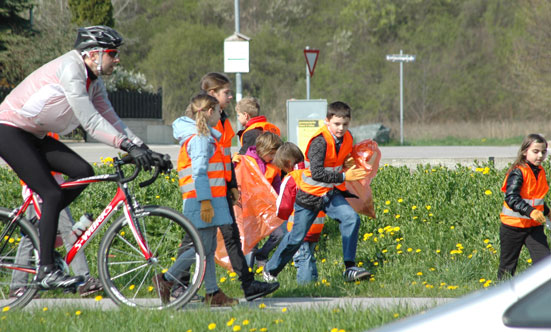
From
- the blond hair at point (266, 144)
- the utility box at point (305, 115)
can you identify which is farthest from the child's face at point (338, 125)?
the utility box at point (305, 115)

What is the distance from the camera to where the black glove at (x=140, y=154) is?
4.65 metres

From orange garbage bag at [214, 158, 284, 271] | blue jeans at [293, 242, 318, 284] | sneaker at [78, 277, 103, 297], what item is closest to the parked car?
sneaker at [78, 277, 103, 297]

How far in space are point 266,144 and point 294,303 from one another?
2.17 m

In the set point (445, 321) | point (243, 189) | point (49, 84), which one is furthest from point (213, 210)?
point (445, 321)

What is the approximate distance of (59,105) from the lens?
487 cm

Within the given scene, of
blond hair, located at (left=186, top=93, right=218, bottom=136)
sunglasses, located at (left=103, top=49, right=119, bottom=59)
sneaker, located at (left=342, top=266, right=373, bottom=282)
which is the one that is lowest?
sneaker, located at (left=342, top=266, right=373, bottom=282)

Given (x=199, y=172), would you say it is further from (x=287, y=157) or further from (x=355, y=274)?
(x=287, y=157)

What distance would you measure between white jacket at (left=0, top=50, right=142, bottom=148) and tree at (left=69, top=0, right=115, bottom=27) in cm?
2852

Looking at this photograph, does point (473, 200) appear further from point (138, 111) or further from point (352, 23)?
point (352, 23)

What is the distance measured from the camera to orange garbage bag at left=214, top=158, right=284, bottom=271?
22.5 feet

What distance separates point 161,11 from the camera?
5606 centimetres

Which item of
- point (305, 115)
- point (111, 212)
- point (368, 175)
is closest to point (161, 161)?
point (111, 212)

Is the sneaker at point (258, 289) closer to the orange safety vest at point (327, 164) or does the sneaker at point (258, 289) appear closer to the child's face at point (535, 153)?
the orange safety vest at point (327, 164)

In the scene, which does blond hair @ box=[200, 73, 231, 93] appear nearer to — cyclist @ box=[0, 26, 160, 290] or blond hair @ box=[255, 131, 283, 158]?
cyclist @ box=[0, 26, 160, 290]
